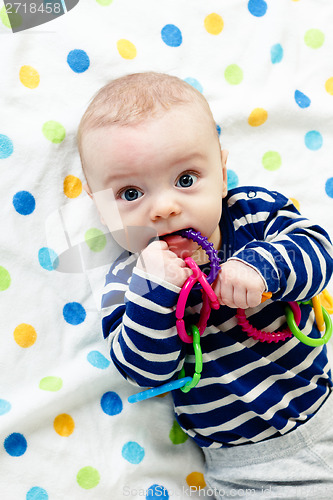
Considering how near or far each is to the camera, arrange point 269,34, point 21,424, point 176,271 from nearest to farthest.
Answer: point 176,271, point 21,424, point 269,34

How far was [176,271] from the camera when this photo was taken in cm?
88

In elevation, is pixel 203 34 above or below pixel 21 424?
above

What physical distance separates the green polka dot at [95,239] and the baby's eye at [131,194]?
0.22 meters

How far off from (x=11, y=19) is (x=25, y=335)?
27.7 inches

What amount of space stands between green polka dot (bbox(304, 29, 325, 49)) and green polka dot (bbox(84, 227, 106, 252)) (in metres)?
0.72

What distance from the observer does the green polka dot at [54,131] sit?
3.79ft

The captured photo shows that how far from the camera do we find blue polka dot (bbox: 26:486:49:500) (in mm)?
1018

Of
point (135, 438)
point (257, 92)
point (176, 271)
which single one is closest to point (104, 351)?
point (135, 438)

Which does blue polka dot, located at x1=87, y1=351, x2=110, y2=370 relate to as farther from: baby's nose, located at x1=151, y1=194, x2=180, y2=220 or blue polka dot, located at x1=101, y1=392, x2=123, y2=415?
baby's nose, located at x1=151, y1=194, x2=180, y2=220

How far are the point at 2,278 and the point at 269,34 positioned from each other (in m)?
0.86

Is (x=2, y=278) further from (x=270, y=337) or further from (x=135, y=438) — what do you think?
(x=270, y=337)

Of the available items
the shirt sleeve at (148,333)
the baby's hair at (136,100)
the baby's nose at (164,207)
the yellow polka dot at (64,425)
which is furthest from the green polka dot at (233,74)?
the yellow polka dot at (64,425)

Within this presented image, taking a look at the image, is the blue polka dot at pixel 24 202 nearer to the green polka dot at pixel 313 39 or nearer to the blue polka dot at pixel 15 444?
the blue polka dot at pixel 15 444

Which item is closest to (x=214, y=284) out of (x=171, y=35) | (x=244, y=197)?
(x=244, y=197)
